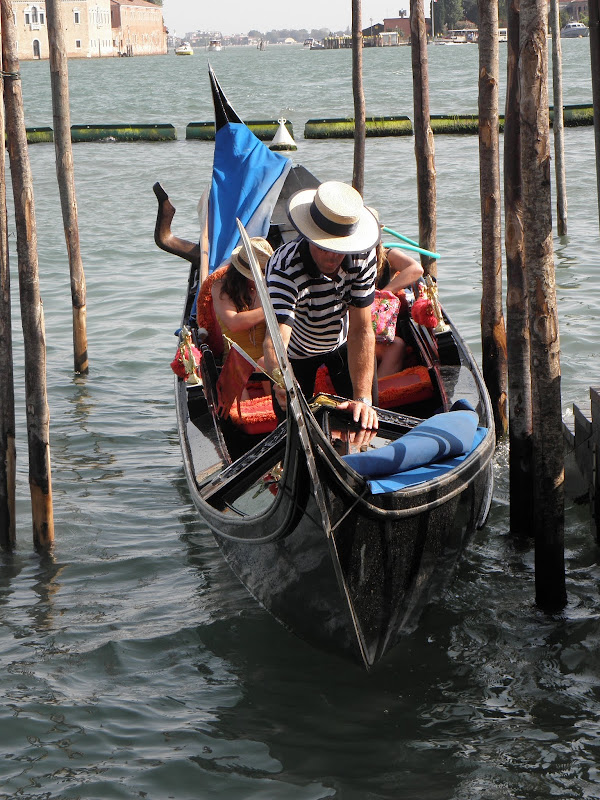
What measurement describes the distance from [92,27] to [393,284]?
74542mm

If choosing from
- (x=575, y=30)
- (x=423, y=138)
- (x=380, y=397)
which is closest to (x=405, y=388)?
(x=380, y=397)

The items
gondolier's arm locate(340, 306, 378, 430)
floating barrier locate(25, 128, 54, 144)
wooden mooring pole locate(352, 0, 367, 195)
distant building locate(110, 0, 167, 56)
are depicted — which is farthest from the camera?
distant building locate(110, 0, 167, 56)

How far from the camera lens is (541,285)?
3246 millimetres

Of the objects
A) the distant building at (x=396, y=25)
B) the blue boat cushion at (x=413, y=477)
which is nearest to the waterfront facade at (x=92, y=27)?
the distant building at (x=396, y=25)

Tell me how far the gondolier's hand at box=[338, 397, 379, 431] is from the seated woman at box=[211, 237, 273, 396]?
1.01 meters

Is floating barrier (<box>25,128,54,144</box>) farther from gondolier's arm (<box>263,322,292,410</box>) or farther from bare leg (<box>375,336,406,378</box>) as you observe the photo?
gondolier's arm (<box>263,322,292,410</box>)

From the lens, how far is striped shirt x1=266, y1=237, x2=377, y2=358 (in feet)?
11.4

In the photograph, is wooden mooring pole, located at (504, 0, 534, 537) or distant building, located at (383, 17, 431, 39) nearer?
wooden mooring pole, located at (504, 0, 534, 537)

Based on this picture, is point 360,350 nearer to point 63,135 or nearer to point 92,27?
point 63,135

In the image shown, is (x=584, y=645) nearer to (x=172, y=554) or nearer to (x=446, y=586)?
(x=446, y=586)

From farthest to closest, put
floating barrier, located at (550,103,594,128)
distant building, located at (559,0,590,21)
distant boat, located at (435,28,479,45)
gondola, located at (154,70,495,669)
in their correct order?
distant building, located at (559,0,590,21)
distant boat, located at (435,28,479,45)
floating barrier, located at (550,103,594,128)
gondola, located at (154,70,495,669)

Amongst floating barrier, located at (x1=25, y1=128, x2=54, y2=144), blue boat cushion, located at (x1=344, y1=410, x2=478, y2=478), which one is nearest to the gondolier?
blue boat cushion, located at (x1=344, y1=410, x2=478, y2=478)

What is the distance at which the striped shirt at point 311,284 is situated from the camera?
3.49m

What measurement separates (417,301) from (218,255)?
1418 mm
